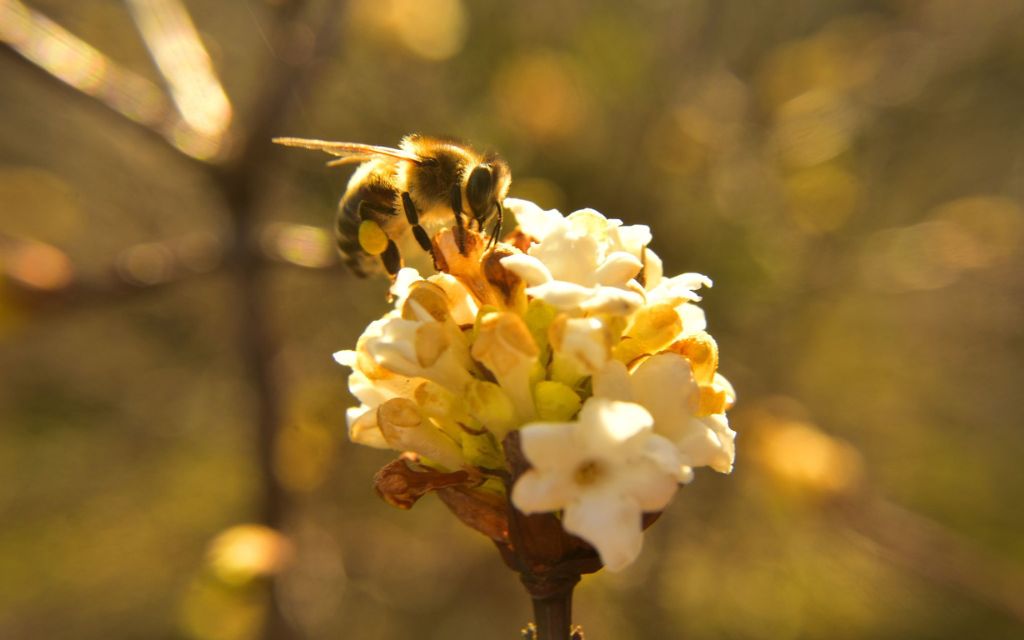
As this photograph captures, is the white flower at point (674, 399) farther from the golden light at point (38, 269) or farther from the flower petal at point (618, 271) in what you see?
the golden light at point (38, 269)

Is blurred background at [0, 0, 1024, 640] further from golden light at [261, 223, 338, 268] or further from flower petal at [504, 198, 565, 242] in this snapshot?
flower petal at [504, 198, 565, 242]

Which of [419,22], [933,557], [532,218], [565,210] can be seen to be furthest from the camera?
[419,22]

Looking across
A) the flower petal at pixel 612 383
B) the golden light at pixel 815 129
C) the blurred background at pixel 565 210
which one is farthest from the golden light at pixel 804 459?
the flower petal at pixel 612 383

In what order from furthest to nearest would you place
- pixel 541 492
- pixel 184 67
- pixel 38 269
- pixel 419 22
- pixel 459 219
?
1. pixel 419 22
2. pixel 184 67
3. pixel 38 269
4. pixel 459 219
5. pixel 541 492

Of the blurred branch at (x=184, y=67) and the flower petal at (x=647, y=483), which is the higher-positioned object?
the blurred branch at (x=184, y=67)

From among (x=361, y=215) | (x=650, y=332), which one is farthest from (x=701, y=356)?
(x=361, y=215)

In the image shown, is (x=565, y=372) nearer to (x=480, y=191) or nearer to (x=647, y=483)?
(x=647, y=483)

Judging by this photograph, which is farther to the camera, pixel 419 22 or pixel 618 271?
pixel 419 22

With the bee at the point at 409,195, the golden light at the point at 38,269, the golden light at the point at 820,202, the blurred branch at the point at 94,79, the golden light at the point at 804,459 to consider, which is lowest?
the bee at the point at 409,195
